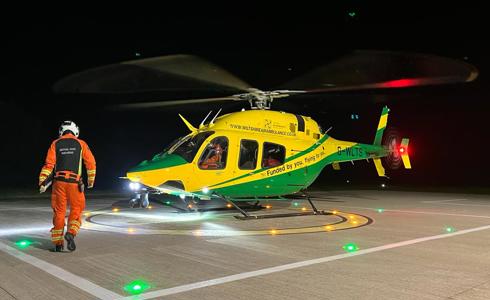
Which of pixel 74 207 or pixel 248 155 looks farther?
pixel 248 155

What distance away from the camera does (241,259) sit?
6.30 m

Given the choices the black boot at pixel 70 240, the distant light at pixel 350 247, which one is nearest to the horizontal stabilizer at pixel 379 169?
the distant light at pixel 350 247

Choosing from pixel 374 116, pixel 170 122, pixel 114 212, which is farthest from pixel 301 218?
pixel 374 116

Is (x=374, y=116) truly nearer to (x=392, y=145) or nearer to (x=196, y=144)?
(x=392, y=145)

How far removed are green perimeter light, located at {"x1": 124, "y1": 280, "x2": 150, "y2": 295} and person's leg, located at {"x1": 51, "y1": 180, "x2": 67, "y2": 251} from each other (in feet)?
7.33

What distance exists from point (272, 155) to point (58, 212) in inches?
261

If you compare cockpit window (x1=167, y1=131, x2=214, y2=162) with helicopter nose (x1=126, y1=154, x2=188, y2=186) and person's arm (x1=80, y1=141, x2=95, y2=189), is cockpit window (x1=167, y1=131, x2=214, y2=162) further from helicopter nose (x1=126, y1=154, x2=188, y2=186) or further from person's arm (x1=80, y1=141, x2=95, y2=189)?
person's arm (x1=80, y1=141, x2=95, y2=189)

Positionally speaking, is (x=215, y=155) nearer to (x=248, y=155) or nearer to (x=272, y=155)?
(x=248, y=155)

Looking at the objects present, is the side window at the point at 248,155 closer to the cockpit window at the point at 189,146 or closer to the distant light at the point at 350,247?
the cockpit window at the point at 189,146

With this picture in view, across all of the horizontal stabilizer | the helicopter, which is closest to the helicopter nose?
the helicopter

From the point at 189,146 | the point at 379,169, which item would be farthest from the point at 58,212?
the point at 379,169

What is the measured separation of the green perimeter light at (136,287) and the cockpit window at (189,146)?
19.7ft

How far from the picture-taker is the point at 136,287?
4773 mm

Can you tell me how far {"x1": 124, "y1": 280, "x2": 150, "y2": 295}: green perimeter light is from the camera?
15.1ft
